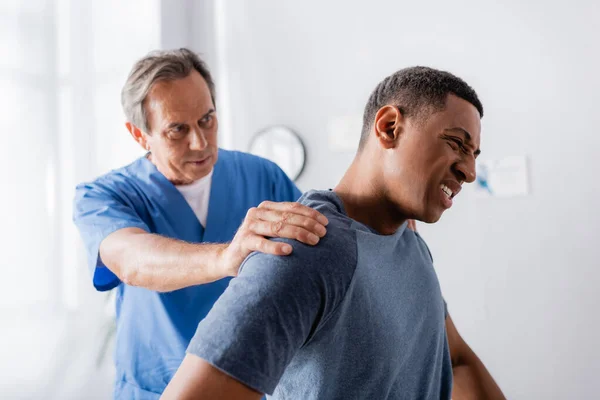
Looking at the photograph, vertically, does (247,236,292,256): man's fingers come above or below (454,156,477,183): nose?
below

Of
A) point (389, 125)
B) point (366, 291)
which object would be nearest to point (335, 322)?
point (366, 291)

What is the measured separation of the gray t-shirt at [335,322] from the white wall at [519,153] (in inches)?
45.0

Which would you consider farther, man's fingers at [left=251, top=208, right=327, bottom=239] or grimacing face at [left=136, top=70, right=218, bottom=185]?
grimacing face at [left=136, top=70, right=218, bottom=185]

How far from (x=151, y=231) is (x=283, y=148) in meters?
1.05

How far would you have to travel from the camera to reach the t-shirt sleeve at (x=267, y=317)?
62 centimetres

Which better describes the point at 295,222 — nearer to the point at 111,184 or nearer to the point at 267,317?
the point at 267,317

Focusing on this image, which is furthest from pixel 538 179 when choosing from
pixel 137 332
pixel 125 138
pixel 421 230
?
pixel 125 138

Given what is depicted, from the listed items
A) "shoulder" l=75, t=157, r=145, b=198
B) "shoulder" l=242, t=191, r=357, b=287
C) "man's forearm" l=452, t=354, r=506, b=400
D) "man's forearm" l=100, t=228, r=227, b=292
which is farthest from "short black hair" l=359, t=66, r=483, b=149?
"shoulder" l=75, t=157, r=145, b=198

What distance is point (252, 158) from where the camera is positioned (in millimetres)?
1647

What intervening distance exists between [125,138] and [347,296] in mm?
1787

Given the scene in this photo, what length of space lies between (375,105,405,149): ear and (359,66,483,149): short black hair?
14mm

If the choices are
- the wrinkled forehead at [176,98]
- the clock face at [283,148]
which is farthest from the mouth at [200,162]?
the clock face at [283,148]

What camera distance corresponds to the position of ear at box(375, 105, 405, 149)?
35.3 inches

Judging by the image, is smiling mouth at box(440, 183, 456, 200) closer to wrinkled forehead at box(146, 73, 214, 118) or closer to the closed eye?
the closed eye
